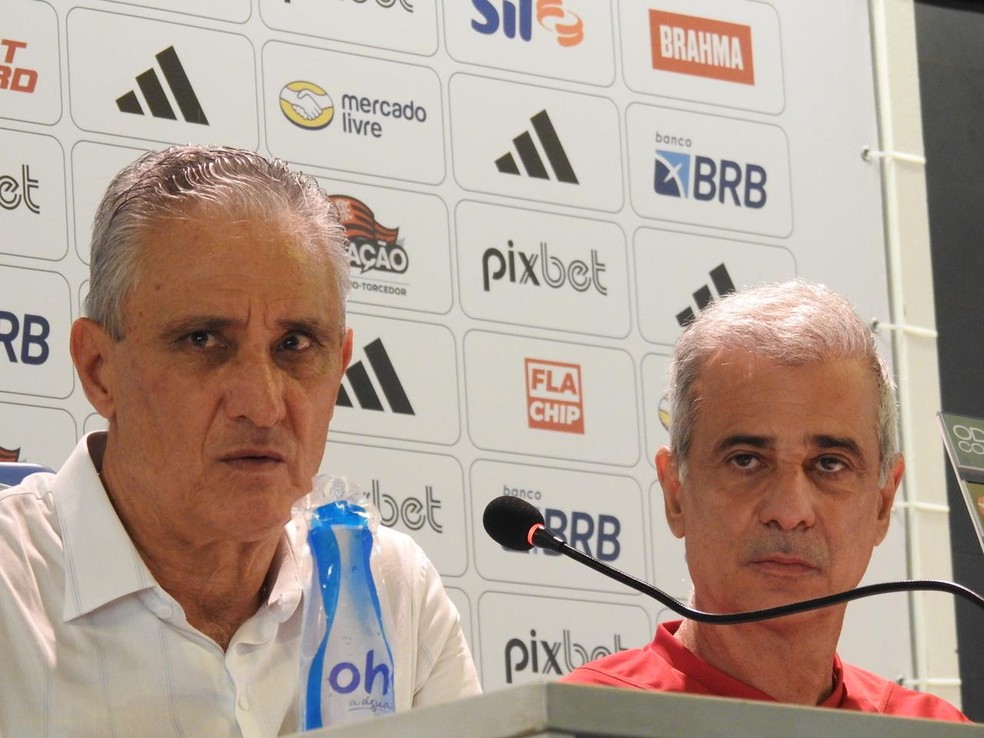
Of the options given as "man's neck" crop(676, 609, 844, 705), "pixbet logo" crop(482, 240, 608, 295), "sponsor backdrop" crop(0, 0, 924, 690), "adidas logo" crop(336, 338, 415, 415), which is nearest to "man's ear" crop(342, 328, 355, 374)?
"man's neck" crop(676, 609, 844, 705)

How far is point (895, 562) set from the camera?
465 centimetres

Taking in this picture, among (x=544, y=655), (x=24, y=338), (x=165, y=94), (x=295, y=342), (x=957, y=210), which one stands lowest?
(x=544, y=655)

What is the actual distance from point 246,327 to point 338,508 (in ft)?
1.17

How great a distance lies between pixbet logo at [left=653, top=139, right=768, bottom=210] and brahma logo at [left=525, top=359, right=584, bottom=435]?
0.59m

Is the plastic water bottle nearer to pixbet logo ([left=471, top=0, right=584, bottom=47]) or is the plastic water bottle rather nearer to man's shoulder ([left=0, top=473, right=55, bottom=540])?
man's shoulder ([left=0, top=473, right=55, bottom=540])

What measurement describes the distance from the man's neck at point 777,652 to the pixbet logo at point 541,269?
213cm

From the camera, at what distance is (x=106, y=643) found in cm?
188

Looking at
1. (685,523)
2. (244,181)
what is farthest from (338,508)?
(685,523)

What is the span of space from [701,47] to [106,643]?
3.26m

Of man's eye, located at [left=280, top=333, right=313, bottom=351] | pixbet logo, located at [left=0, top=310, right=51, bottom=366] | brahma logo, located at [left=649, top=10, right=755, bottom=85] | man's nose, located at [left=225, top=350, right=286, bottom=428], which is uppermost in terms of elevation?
brahma logo, located at [left=649, top=10, right=755, bottom=85]

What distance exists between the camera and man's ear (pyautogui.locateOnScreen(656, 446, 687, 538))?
234cm

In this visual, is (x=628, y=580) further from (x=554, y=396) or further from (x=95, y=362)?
(x=554, y=396)

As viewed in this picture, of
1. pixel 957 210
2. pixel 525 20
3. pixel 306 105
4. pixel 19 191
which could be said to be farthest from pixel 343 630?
pixel 957 210

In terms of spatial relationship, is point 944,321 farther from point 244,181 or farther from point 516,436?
point 244,181
